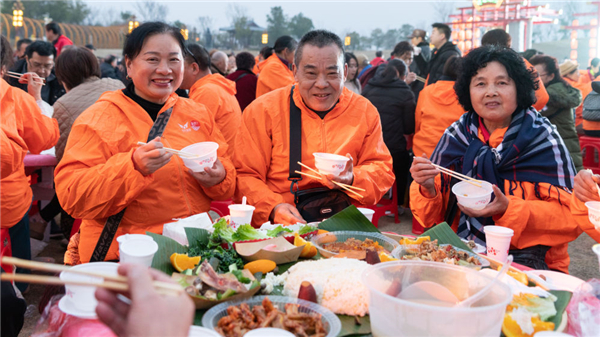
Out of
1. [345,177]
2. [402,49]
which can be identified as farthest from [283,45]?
[345,177]

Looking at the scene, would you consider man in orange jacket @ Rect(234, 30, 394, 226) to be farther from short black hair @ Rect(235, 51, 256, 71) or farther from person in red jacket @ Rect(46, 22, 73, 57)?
person in red jacket @ Rect(46, 22, 73, 57)

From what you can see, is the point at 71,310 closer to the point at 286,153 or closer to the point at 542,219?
the point at 286,153

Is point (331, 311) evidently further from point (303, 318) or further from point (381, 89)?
point (381, 89)

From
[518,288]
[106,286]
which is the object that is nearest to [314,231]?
[518,288]

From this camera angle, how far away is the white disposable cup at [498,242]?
2301mm

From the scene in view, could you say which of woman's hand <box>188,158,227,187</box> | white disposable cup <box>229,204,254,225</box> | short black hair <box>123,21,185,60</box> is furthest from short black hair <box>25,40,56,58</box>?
white disposable cup <box>229,204,254,225</box>

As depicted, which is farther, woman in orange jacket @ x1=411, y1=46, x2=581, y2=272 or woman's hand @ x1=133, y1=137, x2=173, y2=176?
woman in orange jacket @ x1=411, y1=46, x2=581, y2=272

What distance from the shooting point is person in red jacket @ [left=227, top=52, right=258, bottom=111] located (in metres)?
7.93

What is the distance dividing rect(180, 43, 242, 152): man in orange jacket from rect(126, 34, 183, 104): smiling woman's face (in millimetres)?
1587

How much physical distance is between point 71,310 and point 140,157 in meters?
1.05

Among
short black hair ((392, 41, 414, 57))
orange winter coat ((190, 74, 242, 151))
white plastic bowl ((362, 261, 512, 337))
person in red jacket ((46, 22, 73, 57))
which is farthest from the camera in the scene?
person in red jacket ((46, 22, 73, 57))

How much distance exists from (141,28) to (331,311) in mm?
2196

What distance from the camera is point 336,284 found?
171cm

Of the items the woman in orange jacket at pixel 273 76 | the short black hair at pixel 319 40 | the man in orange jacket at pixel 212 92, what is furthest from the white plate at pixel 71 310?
the woman in orange jacket at pixel 273 76
